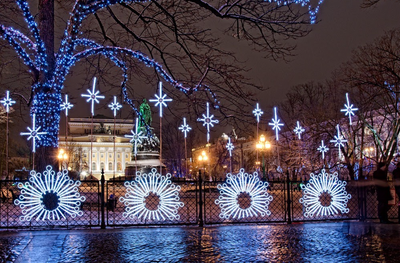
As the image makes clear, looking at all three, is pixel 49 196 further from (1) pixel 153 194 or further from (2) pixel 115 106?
(2) pixel 115 106

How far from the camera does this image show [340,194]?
43.6 feet

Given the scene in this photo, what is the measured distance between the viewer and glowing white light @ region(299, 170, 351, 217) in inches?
512

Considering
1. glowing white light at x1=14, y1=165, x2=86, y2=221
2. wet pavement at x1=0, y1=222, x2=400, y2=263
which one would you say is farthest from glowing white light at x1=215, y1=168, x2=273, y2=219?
glowing white light at x1=14, y1=165, x2=86, y2=221

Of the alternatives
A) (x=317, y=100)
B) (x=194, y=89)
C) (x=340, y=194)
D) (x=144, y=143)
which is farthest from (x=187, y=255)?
(x=317, y=100)

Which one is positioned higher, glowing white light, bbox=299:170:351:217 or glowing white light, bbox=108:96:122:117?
glowing white light, bbox=108:96:122:117

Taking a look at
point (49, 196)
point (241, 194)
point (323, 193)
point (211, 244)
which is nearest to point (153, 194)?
point (241, 194)

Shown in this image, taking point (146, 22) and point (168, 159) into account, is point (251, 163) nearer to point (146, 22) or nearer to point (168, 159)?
point (168, 159)

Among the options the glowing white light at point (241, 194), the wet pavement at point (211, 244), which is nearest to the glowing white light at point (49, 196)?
the wet pavement at point (211, 244)

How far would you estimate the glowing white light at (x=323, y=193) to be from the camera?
13000mm

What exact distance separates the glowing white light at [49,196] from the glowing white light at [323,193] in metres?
7.04

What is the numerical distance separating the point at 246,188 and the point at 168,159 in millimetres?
54299

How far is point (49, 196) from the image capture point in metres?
11.9

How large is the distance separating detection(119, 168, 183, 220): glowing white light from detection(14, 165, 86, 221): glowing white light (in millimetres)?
1420

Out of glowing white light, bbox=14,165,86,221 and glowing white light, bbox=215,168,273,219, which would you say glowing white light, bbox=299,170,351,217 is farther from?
glowing white light, bbox=14,165,86,221
